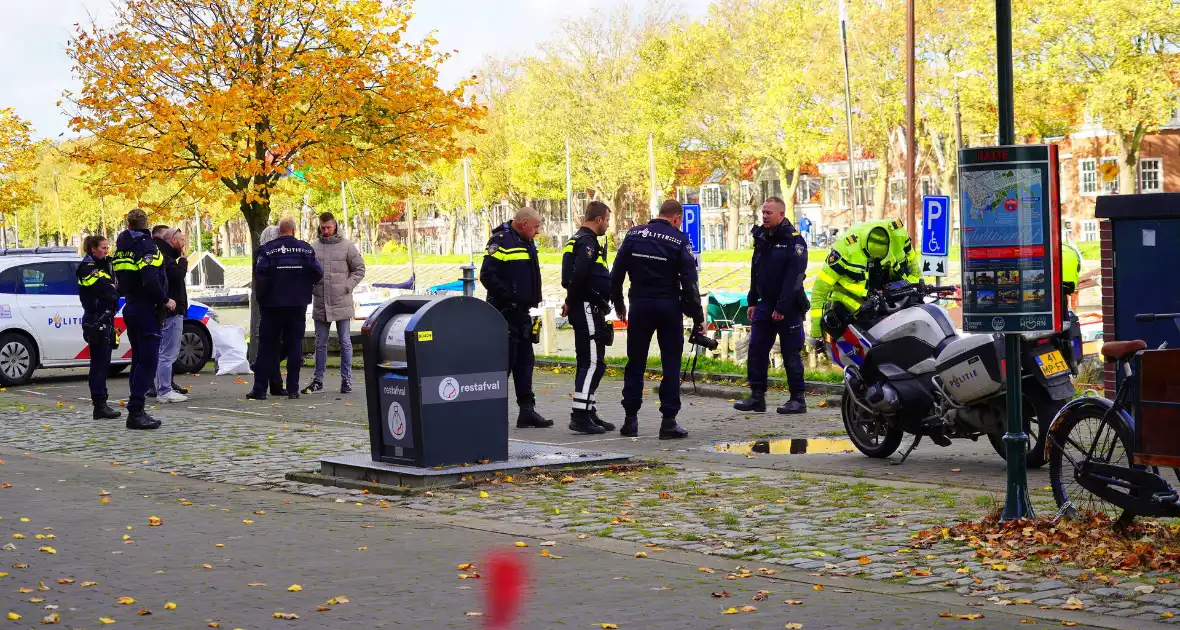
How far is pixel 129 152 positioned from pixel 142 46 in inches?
67.9

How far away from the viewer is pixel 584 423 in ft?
43.7

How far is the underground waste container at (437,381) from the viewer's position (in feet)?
33.3

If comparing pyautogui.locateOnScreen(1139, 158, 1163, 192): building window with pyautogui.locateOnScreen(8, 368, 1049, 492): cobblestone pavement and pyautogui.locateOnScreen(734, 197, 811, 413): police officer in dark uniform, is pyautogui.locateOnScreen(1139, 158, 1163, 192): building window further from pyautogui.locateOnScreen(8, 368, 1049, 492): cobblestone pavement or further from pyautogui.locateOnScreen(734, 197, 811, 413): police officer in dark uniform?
pyautogui.locateOnScreen(734, 197, 811, 413): police officer in dark uniform

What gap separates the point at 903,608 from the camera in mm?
6332

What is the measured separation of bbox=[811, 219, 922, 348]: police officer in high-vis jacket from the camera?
1252cm

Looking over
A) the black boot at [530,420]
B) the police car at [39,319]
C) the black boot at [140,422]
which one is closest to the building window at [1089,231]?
the police car at [39,319]

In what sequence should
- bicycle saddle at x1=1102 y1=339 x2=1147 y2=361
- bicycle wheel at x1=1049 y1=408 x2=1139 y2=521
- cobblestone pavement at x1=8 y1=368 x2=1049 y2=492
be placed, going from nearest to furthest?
bicycle saddle at x1=1102 y1=339 x2=1147 y2=361 < bicycle wheel at x1=1049 y1=408 x2=1139 y2=521 < cobblestone pavement at x1=8 y1=368 x2=1049 y2=492

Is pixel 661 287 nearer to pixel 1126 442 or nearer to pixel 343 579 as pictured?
pixel 1126 442

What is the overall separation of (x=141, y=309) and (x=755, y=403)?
5815 millimetres

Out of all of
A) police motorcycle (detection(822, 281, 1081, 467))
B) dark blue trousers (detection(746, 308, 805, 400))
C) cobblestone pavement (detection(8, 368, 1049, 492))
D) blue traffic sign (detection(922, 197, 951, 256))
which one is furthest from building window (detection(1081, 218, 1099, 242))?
police motorcycle (detection(822, 281, 1081, 467))

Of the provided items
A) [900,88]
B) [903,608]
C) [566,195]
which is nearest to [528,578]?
[903,608]

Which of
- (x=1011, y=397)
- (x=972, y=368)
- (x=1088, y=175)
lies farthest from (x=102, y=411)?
(x=1088, y=175)

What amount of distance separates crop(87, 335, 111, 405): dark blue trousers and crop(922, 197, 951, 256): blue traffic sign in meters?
12.9

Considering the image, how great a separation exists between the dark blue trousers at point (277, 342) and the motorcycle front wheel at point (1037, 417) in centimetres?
916
